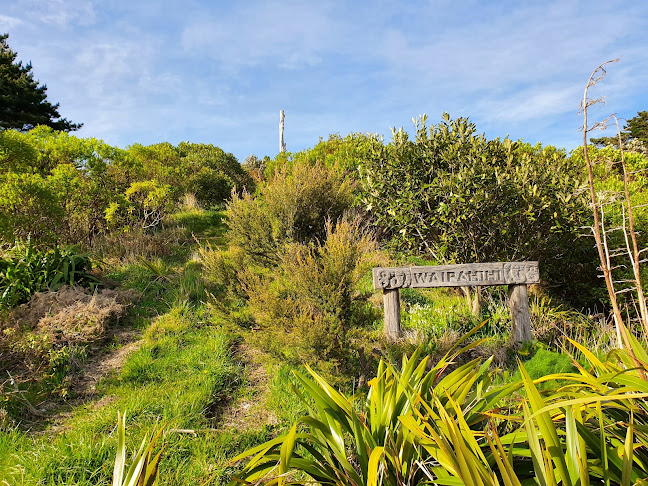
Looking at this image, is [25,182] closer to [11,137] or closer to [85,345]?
[11,137]

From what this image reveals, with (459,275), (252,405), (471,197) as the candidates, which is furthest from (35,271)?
(471,197)

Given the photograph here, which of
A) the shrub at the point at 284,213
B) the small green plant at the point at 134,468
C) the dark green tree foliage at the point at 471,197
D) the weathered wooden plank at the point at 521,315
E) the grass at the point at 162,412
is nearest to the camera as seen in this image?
the small green plant at the point at 134,468

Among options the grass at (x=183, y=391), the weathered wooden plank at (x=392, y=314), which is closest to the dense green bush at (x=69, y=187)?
the grass at (x=183, y=391)

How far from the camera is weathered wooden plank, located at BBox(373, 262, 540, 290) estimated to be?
4617 millimetres

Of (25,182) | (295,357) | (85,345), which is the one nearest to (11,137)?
(25,182)

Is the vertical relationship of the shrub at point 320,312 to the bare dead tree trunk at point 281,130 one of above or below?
below

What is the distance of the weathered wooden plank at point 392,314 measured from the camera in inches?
181

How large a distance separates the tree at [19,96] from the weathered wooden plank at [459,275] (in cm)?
2328

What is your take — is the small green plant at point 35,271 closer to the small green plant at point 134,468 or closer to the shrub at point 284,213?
the shrub at point 284,213

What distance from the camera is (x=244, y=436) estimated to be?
3.23m

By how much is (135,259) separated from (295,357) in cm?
542

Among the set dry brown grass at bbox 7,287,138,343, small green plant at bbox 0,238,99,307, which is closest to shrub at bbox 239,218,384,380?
dry brown grass at bbox 7,287,138,343

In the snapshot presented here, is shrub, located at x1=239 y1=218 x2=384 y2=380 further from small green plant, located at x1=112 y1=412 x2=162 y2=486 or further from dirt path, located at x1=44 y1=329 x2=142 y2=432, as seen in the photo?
dirt path, located at x1=44 y1=329 x2=142 y2=432

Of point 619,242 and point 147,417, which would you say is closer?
point 147,417
